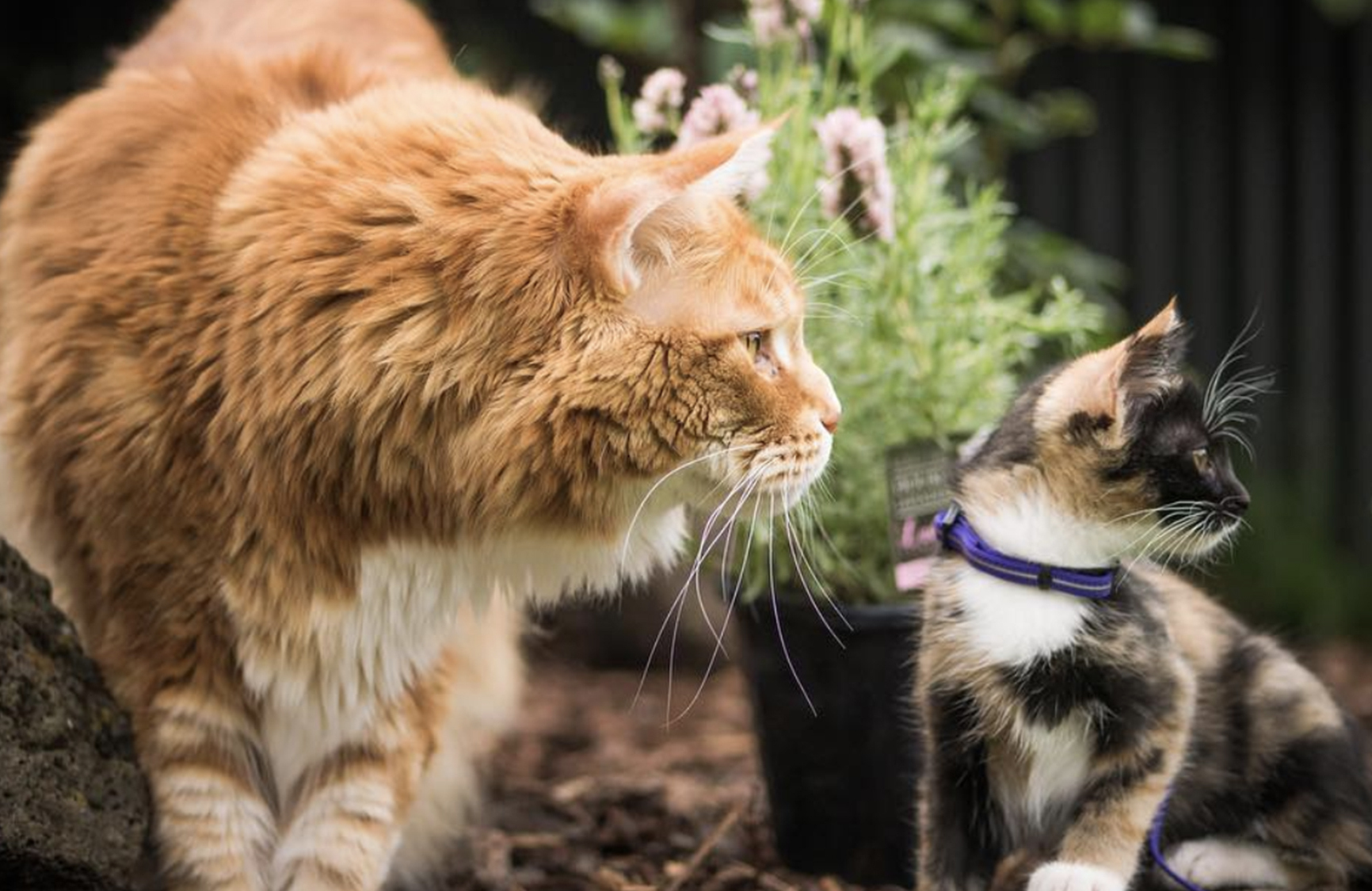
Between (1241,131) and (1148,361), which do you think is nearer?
(1148,361)

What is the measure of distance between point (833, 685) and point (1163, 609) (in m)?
0.65

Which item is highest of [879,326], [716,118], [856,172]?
[716,118]

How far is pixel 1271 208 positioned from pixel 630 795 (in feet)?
13.0

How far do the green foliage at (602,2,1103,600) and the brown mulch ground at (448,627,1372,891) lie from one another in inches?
21.8

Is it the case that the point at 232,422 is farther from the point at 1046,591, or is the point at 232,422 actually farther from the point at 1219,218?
the point at 1219,218

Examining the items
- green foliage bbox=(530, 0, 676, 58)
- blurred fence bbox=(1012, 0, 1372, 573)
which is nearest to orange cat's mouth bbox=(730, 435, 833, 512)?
green foliage bbox=(530, 0, 676, 58)

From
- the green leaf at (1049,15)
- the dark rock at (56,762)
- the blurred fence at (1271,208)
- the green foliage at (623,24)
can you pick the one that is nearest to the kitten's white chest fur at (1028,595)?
the dark rock at (56,762)

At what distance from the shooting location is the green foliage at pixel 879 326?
283cm

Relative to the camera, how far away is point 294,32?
2994mm

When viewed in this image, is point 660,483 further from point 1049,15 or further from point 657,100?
point 1049,15

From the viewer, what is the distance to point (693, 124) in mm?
2705

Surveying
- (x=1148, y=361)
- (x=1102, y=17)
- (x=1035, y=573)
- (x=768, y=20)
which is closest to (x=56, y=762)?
(x=1035, y=573)

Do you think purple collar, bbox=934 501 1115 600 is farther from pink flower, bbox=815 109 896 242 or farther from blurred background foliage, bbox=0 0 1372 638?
blurred background foliage, bbox=0 0 1372 638

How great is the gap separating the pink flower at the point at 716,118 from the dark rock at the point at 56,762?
4.37ft
